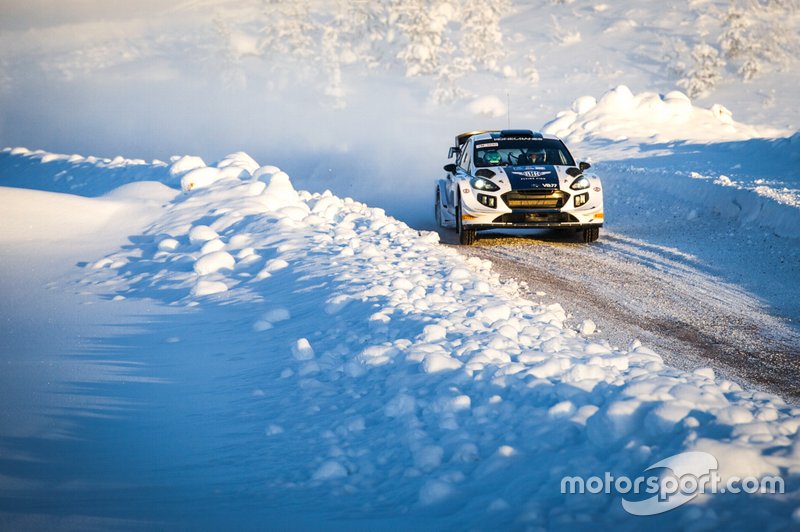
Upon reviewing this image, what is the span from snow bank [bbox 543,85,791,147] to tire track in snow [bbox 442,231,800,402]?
12.8 meters

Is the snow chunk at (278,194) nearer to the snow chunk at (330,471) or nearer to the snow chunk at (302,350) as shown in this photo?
the snow chunk at (302,350)

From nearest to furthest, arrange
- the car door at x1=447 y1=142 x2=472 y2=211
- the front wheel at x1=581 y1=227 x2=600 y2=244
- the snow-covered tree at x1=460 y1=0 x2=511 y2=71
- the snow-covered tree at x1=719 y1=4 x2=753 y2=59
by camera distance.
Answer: the front wheel at x1=581 y1=227 x2=600 y2=244 < the car door at x1=447 y1=142 x2=472 y2=211 < the snow-covered tree at x1=719 y1=4 x2=753 y2=59 < the snow-covered tree at x1=460 y1=0 x2=511 y2=71

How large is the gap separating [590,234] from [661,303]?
12.0 feet

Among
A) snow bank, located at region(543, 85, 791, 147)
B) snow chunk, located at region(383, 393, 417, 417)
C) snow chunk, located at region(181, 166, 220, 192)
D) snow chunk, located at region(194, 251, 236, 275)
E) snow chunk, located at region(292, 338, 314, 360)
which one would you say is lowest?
snow chunk, located at region(383, 393, 417, 417)

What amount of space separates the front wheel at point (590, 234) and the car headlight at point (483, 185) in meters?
0.71

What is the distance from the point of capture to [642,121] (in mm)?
24328

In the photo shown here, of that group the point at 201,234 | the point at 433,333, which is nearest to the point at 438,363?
the point at 433,333

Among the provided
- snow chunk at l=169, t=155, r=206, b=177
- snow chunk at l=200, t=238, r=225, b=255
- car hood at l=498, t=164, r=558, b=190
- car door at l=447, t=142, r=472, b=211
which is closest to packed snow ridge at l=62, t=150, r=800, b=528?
snow chunk at l=200, t=238, r=225, b=255

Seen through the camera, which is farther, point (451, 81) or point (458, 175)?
point (451, 81)

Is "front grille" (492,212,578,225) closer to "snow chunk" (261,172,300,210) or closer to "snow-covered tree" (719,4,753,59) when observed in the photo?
"snow chunk" (261,172,300,210)

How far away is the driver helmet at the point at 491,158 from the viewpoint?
11383mm

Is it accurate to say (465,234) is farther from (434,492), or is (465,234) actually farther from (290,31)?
(290,31)

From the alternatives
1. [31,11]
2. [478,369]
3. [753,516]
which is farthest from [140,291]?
[31,11]

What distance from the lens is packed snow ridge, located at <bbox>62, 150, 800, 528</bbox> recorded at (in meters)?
3.37
